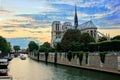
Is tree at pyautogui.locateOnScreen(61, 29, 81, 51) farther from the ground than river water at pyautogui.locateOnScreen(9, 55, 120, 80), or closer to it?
farther from the ground

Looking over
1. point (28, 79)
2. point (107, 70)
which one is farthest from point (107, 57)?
point (28, 79)

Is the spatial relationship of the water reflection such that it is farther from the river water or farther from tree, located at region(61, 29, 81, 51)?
tree, located at region(61, 29, 81, 51)

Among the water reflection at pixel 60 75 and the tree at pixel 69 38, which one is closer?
the water reflection at pixel 60 75

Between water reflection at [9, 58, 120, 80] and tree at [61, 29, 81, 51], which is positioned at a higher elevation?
tree at [61, 29, 81, 51]

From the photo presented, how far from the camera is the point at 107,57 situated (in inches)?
2291

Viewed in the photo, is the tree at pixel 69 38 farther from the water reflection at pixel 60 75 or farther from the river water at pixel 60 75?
the water reflection at pixel 60 75

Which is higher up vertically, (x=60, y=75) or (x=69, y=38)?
(x=69, y=38)

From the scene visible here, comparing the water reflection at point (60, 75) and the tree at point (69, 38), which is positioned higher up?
the tree at point (69, 38)

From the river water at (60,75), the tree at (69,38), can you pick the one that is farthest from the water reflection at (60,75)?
the tree at (69,38)

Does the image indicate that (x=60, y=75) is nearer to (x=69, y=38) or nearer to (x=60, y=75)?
(x=60, y=75)

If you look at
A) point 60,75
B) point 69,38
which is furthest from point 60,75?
point 69,38

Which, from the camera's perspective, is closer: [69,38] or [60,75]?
[60,75]

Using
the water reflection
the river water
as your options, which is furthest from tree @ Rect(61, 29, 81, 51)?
the water reflection

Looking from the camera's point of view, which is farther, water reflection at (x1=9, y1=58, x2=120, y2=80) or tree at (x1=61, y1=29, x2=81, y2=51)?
tree at (x1=61, y1=29, x2=81, y2=51)
